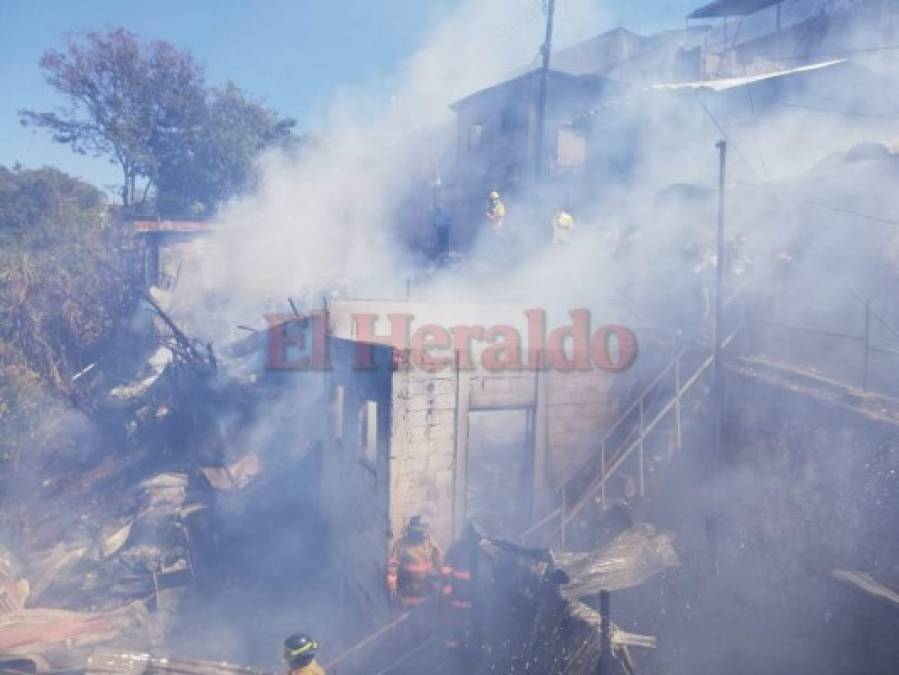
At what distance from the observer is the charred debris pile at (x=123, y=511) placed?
917cm

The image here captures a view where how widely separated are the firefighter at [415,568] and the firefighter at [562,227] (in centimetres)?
838

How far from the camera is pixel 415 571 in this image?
301 inches

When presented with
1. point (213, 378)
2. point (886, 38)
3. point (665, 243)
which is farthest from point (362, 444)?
point (886, 38)

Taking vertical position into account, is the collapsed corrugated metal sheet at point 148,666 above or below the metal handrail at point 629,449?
below

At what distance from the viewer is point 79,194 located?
27.2m

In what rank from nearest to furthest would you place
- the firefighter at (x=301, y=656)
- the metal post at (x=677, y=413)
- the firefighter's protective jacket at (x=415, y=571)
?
the firefighter at (x=301, y=656), the firefighter's protective jacket at (x=415, y=571), the metal post at (x=677, y=413)

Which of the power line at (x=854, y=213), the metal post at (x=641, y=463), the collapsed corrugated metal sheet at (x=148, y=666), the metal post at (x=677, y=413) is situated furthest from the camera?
the power line at (x=854, y=213)

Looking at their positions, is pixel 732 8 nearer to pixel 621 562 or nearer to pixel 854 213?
pixel 854 213

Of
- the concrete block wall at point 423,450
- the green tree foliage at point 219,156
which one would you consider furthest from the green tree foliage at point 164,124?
the concrete block wall at point 423,450

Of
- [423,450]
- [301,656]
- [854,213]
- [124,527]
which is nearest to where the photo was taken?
[301,656]

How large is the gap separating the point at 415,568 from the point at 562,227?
8.92 meters

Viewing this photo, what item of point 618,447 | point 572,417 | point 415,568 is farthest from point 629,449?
point 415,568

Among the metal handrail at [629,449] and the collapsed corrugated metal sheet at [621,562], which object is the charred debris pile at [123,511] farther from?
the metal handrail at [629,449]

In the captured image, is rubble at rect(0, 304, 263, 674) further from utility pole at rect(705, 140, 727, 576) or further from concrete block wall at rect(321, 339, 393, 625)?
utility pole at rect(705, 140, 727, 576)
